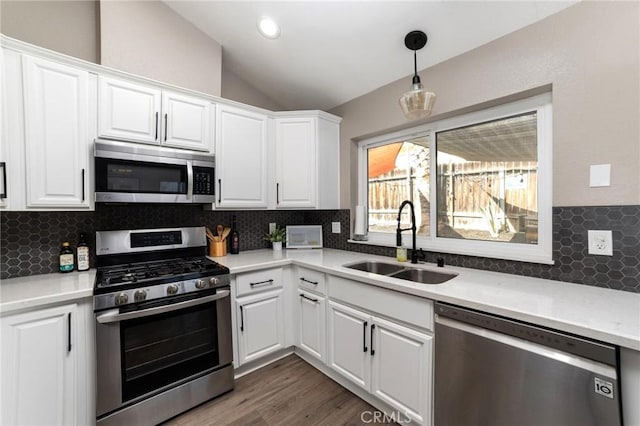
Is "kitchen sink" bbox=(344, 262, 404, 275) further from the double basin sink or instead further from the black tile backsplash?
the black tile backsplash

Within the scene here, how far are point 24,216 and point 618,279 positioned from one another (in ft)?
11.2

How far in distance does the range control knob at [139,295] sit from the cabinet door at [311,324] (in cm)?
113

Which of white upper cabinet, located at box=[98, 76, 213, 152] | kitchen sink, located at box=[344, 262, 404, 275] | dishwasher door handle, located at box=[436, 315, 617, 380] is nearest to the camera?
dishwasher door handle, located at box=[436, 315, 617, 380]

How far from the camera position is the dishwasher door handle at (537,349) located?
36.3 inches

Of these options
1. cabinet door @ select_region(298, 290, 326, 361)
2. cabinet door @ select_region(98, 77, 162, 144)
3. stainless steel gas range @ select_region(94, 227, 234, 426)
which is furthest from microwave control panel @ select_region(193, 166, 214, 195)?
cabinet door @ select_region(298, 290, 326, 361)

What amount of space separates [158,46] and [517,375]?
3.05m

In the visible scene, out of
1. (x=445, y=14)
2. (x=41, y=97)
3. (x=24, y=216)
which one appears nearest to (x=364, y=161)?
(x=445, y=14)

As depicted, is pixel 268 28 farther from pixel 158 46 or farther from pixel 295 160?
pixel 295 160

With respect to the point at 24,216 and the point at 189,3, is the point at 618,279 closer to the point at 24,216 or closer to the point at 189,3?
the point at 189,3

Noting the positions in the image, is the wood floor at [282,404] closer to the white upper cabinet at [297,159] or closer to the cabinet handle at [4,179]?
the white upper cabinet at [297,159]

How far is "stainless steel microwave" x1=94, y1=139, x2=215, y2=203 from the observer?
1.66 m

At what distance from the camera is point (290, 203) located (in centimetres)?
258

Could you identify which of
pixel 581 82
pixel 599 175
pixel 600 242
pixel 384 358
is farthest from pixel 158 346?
pixel 581 82

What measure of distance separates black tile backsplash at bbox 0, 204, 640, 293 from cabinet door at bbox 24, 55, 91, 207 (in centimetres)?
33
